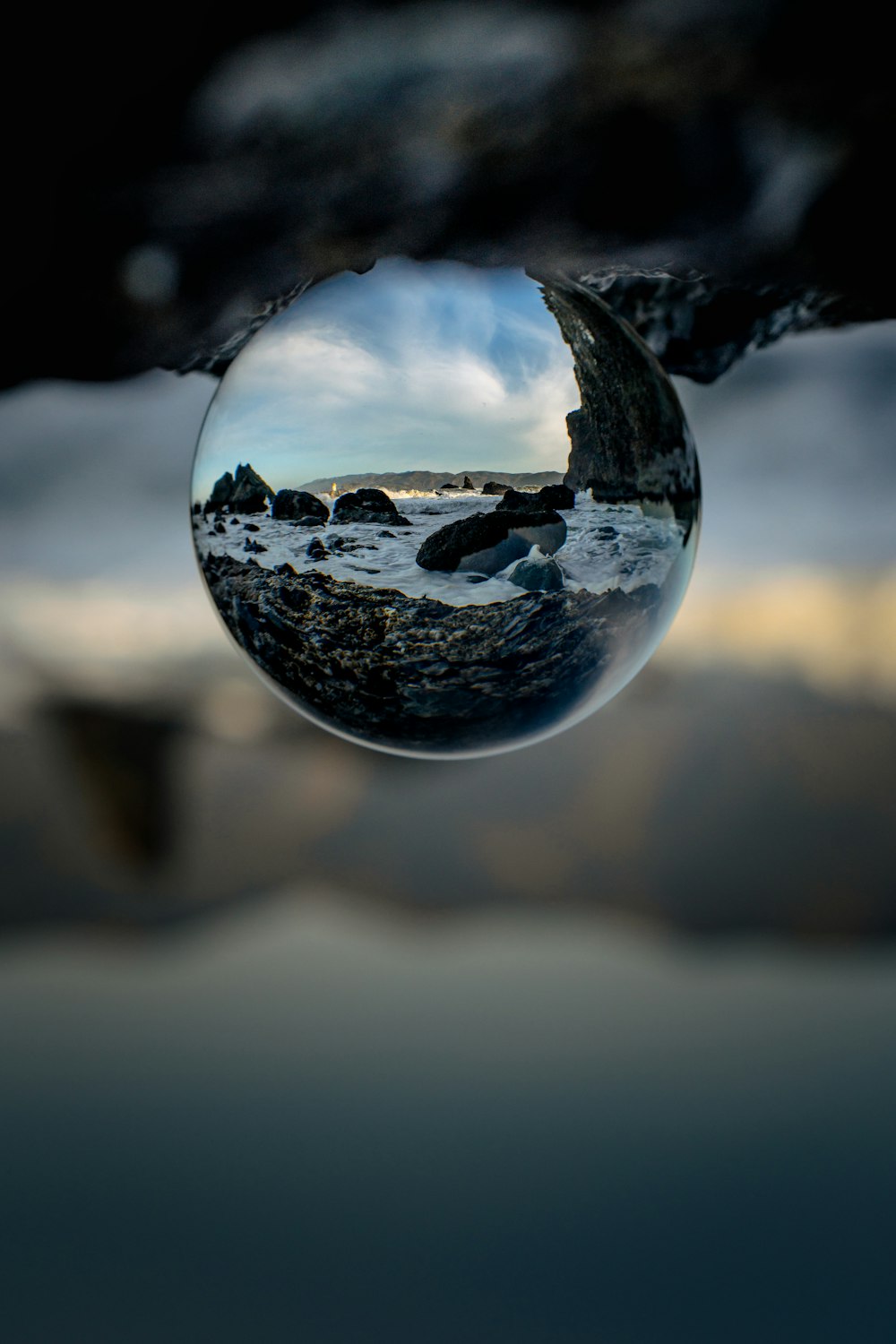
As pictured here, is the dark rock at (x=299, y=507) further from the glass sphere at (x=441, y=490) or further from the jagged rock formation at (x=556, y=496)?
the jagged rock formation at (x=556, y=496)

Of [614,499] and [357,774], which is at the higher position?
[357,774]

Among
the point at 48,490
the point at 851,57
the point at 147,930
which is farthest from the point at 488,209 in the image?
the point at 147,930

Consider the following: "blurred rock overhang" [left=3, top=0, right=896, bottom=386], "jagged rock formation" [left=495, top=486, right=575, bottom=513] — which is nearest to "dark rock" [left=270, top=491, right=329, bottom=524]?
"jagged rock formation" [left=495, top=486, right=575, bottom=513]

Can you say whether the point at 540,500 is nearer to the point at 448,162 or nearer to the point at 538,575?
the point at 538,575

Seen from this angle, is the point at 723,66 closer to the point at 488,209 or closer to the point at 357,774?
the point at 488,209

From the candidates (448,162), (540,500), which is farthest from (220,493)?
(448,162)

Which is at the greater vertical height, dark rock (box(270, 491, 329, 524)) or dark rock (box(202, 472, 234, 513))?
dark rock (box(202, 472, 234, 513))

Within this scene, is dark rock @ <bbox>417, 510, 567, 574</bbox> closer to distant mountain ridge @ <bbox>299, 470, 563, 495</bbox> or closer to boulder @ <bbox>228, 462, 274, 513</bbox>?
distant mountain ridge @ <bbox>299, 470, 563, 495</bbox>

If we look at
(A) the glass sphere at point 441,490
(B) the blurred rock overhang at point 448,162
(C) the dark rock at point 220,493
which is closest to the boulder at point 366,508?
(A) the glass sphere at point 441,490
